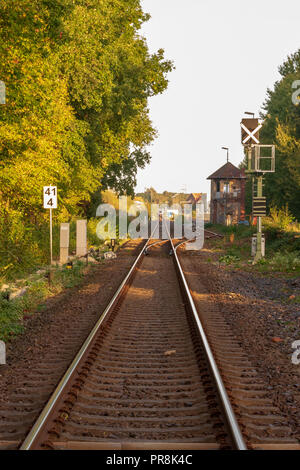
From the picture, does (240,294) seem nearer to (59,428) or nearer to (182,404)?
(182,404)

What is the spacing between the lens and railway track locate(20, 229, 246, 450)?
3859mm

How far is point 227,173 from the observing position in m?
56.2

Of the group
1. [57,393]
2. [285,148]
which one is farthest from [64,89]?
[285,148]

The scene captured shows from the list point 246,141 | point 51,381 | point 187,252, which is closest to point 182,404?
point 51,381

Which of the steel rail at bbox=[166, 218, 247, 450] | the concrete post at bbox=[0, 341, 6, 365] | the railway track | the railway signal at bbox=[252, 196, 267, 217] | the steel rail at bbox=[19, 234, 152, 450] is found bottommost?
the concrete post at bbox=[0, 341, 6, 365]

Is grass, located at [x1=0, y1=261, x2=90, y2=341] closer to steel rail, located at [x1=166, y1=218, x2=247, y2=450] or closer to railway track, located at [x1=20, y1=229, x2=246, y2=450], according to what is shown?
railway track, located at [x1=20, y1=229, x2=246, y2=450]

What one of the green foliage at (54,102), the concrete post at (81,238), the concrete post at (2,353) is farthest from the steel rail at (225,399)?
the concrete post at (81,238)

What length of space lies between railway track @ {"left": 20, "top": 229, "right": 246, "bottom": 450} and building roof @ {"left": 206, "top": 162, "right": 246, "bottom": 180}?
49.2 m

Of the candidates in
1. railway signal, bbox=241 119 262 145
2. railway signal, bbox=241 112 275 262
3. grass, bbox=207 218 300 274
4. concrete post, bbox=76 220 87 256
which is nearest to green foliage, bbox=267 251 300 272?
grass, bbox=207 218 300 274

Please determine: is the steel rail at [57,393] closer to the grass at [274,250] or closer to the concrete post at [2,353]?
the concrete post at [2,353]

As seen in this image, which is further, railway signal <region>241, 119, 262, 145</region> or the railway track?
railway signal <region>241, 119, 262, 145</region>

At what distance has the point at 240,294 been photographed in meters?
11.0

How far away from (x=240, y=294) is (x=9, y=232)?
7467 mm

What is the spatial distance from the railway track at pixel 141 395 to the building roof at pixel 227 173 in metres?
49.2
